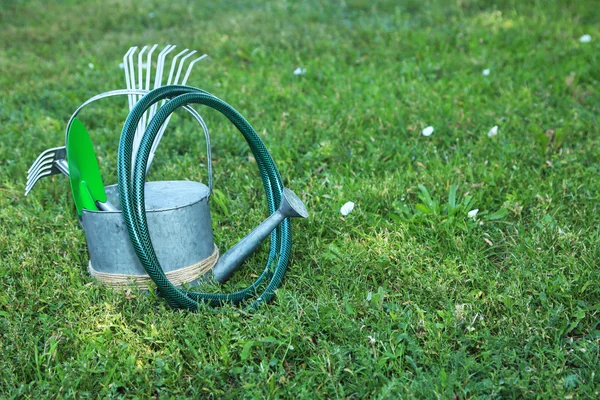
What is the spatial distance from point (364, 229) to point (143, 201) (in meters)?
0.98

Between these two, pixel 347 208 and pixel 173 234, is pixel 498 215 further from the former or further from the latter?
pixel 173 234

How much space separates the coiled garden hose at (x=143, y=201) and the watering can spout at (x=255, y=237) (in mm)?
99

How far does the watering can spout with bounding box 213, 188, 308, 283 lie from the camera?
2096mm

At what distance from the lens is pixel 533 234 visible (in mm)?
2316

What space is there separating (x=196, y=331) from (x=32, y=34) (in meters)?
4.79

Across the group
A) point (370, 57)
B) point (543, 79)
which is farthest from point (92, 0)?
point (543, 79)

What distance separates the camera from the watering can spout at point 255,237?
6.88 ft

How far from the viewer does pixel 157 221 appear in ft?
6.55

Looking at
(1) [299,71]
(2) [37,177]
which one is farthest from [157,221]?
(1) [299,71]

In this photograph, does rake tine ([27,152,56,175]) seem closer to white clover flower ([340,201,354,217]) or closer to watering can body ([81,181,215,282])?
watering can body ([81,181,215,282])

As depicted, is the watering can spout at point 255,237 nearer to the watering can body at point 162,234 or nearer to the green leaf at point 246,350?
the watering can body at point 162,234

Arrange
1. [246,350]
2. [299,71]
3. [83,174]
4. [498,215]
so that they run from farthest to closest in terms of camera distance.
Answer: [299,71] < [498,215] < [83,174] < [246,350]

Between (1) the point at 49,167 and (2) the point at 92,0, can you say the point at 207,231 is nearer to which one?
(1) the point at 49,167

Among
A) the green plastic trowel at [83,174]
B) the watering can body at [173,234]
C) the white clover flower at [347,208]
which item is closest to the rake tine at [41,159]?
the green plastic trowel at [83,174]
